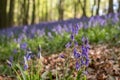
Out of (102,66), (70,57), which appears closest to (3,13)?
(102,66)

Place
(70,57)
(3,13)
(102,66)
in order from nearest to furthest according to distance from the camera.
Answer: (70,57), (102,66), (3,13)

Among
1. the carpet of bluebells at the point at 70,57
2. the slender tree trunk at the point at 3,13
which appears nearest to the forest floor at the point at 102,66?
the carpet of bluebells at the point at 70,57

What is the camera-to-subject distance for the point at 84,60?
3.59 m

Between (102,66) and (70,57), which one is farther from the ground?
(70,57)

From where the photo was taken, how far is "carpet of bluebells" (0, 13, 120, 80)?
3787 mm

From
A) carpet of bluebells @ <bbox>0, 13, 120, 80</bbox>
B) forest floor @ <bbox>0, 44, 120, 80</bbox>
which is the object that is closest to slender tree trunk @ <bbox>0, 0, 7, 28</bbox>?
carpet of bluebells @ <bbox>0, 13, 120, 80</bbox>

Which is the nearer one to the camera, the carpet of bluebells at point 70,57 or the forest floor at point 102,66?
the carpet of bluebells at point 70,57

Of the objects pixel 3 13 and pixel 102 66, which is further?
pixel 3 13

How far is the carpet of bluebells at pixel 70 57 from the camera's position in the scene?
3.79 meters

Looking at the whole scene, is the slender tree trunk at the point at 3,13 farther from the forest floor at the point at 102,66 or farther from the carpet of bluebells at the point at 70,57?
the forest floor at the point at 102,66

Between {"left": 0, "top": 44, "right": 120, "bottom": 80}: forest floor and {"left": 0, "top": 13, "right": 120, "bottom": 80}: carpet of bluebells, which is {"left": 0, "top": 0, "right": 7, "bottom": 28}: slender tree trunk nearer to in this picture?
{"left": 0, "top": 13, "right": 120, "bottom": 80}: carpet of bluebells

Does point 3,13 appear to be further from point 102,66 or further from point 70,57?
point 70,57

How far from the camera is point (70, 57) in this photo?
14.9ft

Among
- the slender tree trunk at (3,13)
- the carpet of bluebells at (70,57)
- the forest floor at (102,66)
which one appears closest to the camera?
the carpet of bluebells at (70,57)
